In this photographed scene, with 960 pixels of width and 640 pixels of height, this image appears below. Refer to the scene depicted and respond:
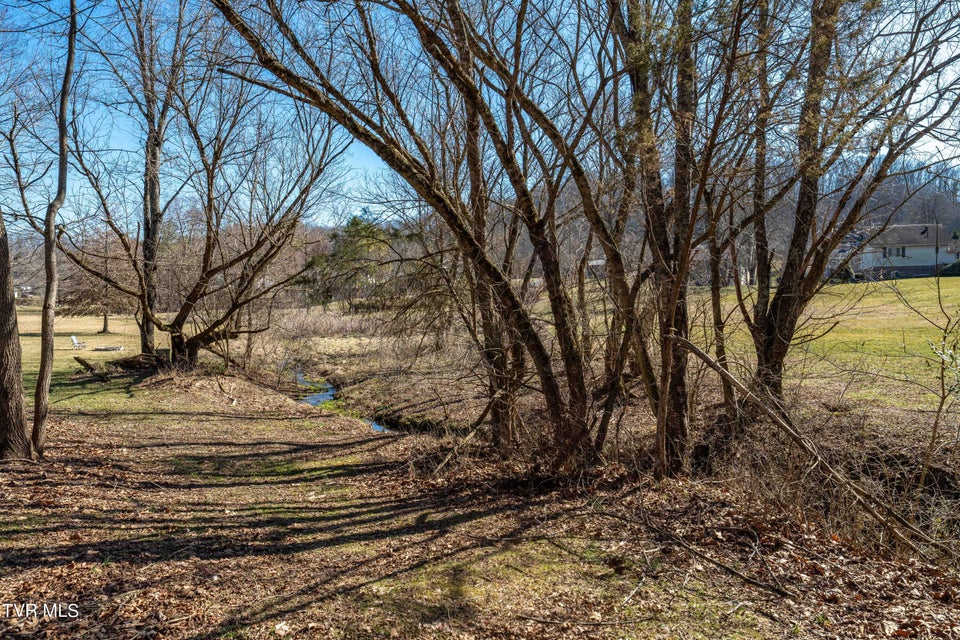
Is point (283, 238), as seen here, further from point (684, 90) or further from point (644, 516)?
point (644, 516)

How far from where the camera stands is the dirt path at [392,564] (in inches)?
143

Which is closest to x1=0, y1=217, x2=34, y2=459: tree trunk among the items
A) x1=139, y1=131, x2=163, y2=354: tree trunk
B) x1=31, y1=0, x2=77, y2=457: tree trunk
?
x1=31, y1=0, x2=77, y2=457: tree trunk

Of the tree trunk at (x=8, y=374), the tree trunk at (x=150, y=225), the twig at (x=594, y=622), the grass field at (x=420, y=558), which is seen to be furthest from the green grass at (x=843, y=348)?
the tree trunk at (x=8, y=374)

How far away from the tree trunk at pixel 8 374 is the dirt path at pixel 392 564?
0.30 meters

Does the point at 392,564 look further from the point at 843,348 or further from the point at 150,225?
the point at 150,225

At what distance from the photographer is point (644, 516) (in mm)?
5289

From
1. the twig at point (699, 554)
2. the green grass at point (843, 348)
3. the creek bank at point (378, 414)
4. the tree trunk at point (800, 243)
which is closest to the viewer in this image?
the twig at point (699, 554)

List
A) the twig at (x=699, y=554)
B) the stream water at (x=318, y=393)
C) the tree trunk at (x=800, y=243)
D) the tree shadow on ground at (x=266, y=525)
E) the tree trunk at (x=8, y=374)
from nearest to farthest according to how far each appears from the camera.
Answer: the twig at (x=699, y=554) < the tree shadow on ground at (x=266, y=525) < the tree trunk at (x=800, y=243) < the tree trunk at (x=8, y=374) < the stream water at (x=318, y=393)

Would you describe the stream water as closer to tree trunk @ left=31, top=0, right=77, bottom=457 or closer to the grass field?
the grass field

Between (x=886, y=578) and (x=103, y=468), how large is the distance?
26.2ft

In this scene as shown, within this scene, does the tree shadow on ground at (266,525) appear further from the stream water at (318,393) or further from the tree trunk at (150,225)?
the tree trunk at (150,225)

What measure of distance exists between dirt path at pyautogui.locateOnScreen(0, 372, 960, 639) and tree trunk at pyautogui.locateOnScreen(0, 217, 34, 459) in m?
0.30

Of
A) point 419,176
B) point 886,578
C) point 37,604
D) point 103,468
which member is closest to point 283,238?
point 103,468

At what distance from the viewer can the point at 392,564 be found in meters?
4.64
